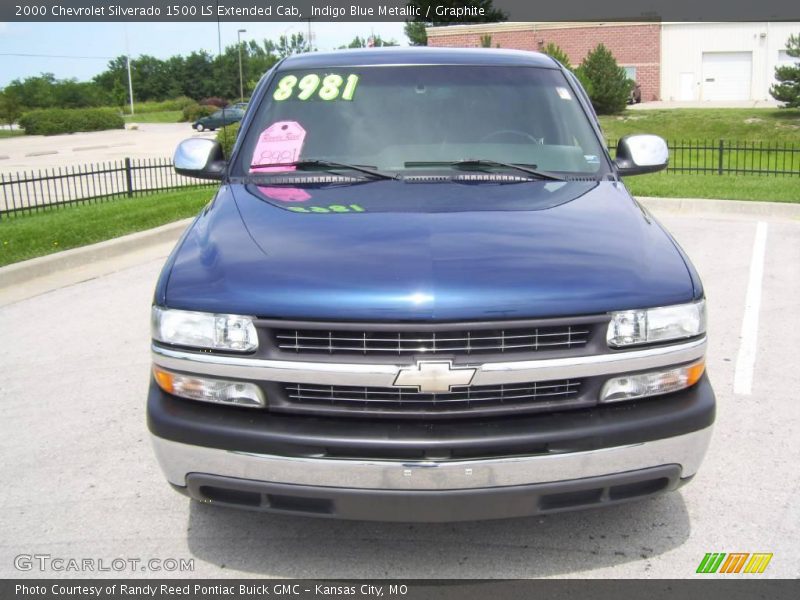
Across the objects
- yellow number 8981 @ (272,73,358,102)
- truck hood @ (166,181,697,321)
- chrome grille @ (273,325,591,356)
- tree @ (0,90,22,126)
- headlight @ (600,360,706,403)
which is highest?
tree @ (0,90,22,126)

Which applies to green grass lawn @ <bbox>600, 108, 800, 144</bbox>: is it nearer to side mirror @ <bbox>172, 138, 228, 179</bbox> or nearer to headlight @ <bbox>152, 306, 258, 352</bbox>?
side mirror @ <bbox>172, 138, 228, 179</bbox>

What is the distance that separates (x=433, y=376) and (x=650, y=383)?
2.56 feet

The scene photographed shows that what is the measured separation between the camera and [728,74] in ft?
173

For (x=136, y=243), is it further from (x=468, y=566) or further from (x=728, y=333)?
(x=468, y=566)

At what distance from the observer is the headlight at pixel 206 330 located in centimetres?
294

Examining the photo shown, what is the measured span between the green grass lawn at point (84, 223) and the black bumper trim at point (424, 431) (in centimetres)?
665

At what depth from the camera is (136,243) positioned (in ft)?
33.7

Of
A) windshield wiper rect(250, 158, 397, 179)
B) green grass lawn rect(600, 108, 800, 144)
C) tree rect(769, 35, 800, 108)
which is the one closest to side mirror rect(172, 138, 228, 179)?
windshield wiper rect(250, 158, 397, 179)

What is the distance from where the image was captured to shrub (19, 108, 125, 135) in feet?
153

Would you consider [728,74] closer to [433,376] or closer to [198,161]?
[198,161]

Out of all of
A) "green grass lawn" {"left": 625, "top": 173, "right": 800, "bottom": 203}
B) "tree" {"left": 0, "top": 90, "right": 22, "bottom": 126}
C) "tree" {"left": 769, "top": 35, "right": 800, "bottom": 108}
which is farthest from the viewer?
"tree" {"left": 0, "top": 90, "right": 22, "bottom": 126}

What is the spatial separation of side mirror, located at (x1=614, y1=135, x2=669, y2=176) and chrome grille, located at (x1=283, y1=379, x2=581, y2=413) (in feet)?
6.30

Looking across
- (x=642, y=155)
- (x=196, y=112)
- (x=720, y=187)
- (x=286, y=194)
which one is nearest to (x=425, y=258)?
(x=286, y=194)

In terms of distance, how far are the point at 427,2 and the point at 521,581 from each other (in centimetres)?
5515
